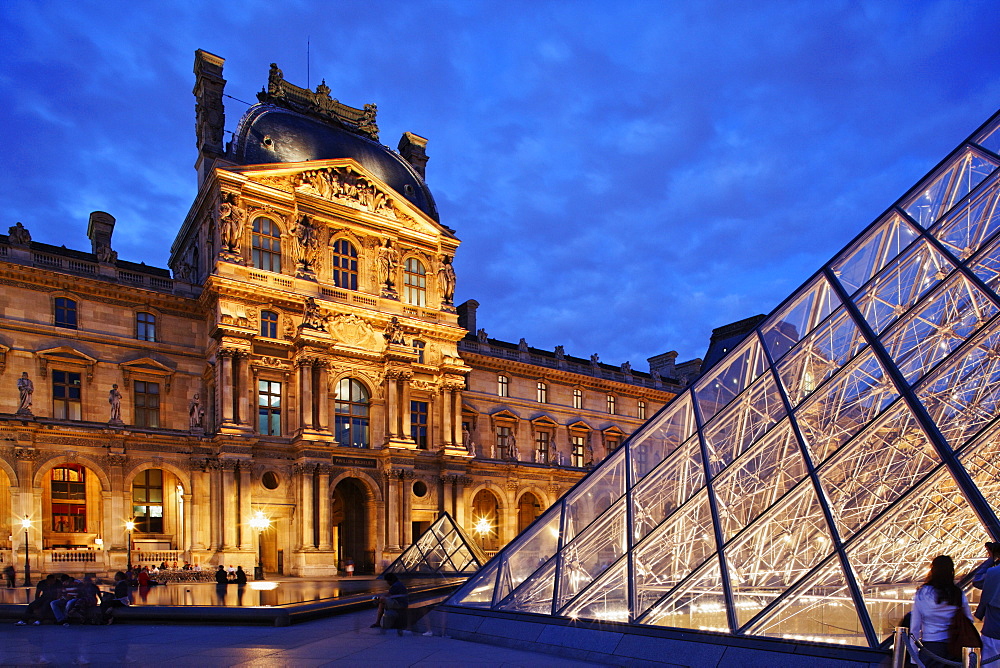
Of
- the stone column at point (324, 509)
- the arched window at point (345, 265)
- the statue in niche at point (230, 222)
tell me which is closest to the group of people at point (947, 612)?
the stone column at point (324, 509)

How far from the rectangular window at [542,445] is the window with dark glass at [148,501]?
2006cm

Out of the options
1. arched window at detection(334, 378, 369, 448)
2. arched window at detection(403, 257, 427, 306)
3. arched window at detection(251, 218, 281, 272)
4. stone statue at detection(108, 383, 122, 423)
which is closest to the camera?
stone statue at detection(108, 383, 122, 423)

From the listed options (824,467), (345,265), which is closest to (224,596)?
(824,467)

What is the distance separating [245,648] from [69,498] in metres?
23.1

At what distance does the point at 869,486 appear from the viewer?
9945 mm

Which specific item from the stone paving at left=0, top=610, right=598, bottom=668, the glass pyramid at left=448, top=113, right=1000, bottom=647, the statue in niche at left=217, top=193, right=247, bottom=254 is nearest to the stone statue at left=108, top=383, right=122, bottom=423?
the statue in niche at left=217, top=193, right=247, bottom=254

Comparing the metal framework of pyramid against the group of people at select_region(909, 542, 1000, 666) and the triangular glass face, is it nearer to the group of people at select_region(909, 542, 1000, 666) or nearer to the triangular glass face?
the triangular glass face

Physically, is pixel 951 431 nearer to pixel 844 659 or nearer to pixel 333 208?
pixel 844 659

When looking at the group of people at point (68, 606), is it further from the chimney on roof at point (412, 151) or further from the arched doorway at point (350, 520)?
the chimney on roof at point (412, 151)

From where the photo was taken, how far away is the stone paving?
9500 millimetres

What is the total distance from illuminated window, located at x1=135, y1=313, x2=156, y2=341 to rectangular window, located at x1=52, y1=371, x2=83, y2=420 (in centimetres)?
279

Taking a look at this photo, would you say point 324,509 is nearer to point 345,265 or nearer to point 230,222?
point 345,265

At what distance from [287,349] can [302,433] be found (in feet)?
12.1

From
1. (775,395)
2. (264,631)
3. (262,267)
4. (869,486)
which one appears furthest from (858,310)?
(262,267)
